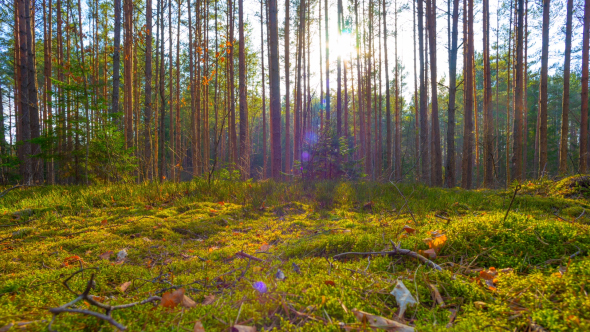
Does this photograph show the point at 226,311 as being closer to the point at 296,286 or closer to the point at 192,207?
the point at 296,286

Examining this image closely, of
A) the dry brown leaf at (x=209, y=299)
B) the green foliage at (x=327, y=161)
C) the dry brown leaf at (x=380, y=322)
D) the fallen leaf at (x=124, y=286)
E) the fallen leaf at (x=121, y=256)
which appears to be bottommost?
the fallen leaf at (x=121, y=256)

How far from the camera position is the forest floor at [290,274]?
1.15 metres

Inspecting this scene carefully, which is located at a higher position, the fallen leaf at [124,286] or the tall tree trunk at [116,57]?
the tall tree trunk at [116,57]

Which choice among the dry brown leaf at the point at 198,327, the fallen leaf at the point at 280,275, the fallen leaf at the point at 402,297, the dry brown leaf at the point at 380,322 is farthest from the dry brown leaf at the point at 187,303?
the fallen leaf at the point at 402,297

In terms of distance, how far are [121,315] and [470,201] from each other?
15.5 ft

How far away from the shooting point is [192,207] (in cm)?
445

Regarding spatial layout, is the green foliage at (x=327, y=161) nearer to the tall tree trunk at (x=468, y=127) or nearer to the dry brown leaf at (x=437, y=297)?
the tall tree trunk at (x=468, y=127)

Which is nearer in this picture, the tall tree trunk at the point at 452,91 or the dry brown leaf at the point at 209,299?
the dry brown leaf at the point at 209,299

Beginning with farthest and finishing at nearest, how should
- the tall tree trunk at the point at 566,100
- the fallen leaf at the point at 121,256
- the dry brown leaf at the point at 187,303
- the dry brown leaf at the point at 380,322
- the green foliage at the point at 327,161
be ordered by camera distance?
the tall tree trunk at the point at 566,100 → the green foliage at the point at 327,161 → the fallen leaf at the point at 121,256 → the dry brown leaf at the point at 187,303 → the dry brown leaf at the point at 380,322

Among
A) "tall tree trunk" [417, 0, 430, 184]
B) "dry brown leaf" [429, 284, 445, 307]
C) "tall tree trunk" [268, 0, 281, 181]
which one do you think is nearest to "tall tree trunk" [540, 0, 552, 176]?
"tall tree trunk" [417, 0, 430, 184]

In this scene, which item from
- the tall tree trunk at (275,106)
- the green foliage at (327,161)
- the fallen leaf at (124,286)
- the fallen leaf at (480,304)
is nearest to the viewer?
the fallen leaf at (480,304)

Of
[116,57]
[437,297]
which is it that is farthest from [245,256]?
[116,57]

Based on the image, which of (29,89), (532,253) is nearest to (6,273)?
(532,253)

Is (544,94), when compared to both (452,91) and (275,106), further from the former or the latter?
(275,106)
